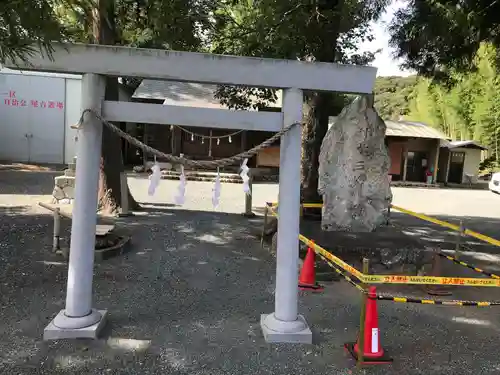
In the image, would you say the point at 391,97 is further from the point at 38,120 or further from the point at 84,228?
the point at 84,228

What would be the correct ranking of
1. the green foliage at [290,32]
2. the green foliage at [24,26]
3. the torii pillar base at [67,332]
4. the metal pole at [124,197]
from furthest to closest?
the metal pole at [124,197] < the green foliage at [290,32] < the torii pillar base at [67,332] < the green foliage at [24,26]

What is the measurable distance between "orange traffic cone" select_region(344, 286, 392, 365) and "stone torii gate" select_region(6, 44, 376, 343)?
1.74ft

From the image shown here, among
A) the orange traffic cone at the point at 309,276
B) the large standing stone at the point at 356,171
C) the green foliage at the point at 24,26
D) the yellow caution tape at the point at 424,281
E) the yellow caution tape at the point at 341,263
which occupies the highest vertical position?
the green foliage at the point at 24,26

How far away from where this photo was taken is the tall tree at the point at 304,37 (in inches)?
316

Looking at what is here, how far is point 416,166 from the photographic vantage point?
23.7 meters

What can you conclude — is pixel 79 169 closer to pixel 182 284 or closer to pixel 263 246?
pixel 182 284

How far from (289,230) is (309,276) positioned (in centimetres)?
198

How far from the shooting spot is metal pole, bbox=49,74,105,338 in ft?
13.0

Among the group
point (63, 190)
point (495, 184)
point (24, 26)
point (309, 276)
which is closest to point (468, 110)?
point (495, 184)

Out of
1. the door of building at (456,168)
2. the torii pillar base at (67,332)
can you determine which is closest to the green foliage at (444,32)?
the torii pillar base at (67,332)

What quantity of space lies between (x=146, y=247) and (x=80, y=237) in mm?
3374

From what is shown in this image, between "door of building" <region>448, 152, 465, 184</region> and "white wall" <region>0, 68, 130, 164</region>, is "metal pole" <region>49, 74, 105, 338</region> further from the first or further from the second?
"door of building" <region>448, 152, 465, 184</region>

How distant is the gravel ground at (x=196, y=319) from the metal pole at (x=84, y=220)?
0.70 ft

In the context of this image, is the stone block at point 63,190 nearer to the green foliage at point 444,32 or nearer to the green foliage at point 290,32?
the green foliage at point 290,32
